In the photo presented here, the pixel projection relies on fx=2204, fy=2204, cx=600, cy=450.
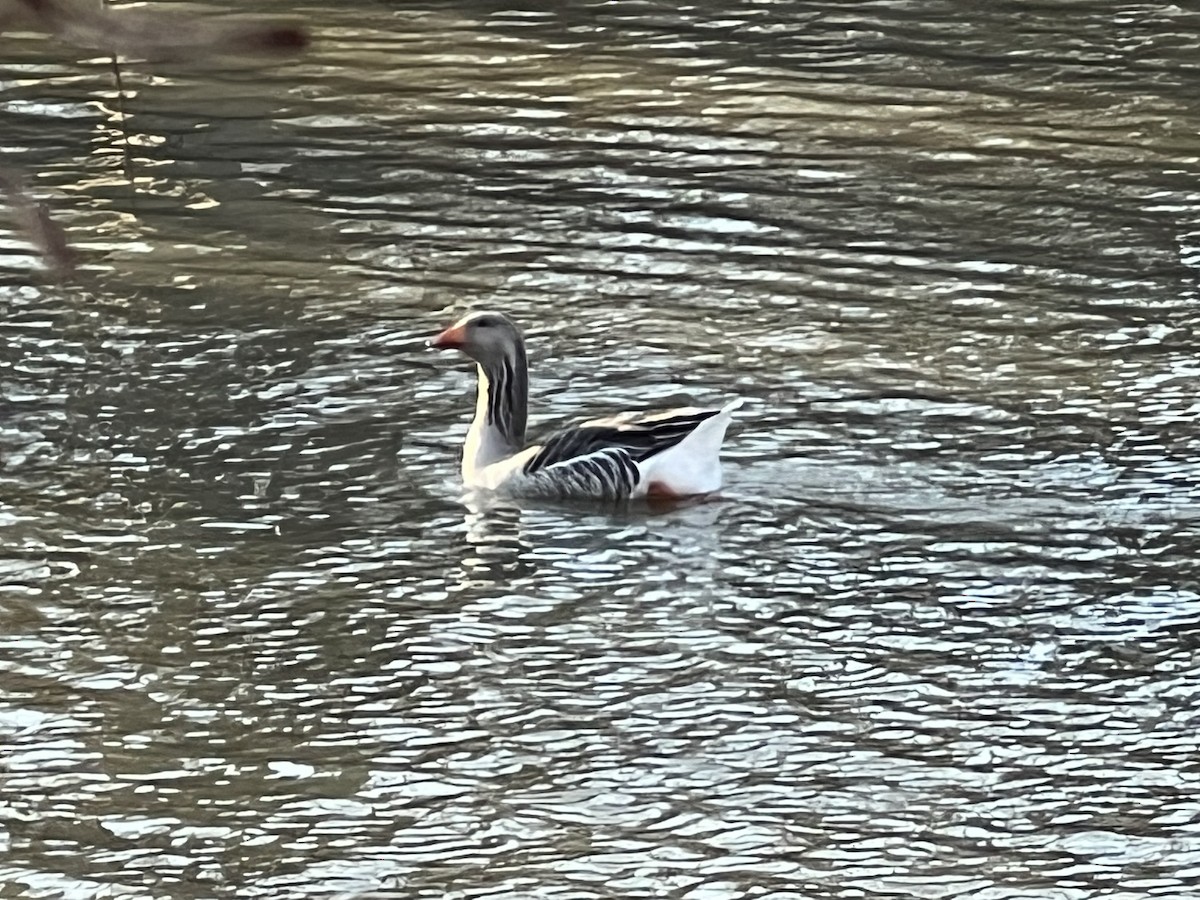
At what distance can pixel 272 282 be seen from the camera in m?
12.6

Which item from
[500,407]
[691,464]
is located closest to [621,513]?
[691,464]

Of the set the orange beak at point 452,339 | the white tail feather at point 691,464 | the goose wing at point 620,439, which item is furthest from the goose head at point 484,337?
the white tail feather at point 691,464

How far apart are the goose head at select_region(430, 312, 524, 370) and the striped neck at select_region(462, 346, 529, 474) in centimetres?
2

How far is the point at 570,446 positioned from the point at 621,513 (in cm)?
39

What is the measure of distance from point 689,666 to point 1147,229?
6.26 metres

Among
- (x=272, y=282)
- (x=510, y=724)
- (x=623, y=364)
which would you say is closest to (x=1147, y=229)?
(x=623, y=364)

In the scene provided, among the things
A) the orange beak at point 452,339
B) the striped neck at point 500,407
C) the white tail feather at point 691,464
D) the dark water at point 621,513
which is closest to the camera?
the dark water at point 621,513

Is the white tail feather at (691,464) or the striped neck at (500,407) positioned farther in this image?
the striped neck at (500,407)

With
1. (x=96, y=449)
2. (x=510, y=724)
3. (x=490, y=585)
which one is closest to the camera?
(x=510, y=724)

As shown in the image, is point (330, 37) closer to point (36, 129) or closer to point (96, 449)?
point (36, 129)

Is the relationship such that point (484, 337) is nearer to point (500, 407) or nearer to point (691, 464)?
point (500, 407)

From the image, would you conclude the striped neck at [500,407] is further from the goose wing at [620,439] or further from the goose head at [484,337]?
the goose wing at [620,439]

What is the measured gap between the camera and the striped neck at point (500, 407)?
9836 mm

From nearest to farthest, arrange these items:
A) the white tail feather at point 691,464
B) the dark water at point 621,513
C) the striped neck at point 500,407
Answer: the dark water at point 621,513 → the white tail feather at point 691,464 → the striped neck at point 500,407
